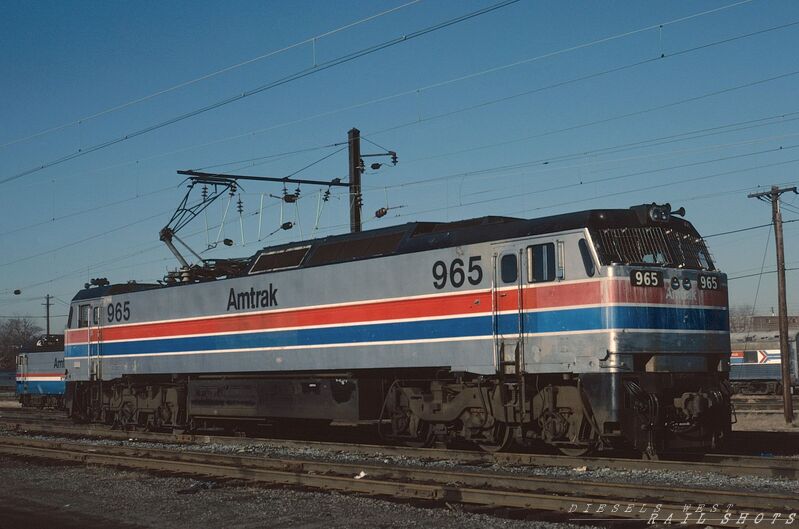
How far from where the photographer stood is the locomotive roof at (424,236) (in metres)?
15.6

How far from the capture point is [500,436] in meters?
16.4

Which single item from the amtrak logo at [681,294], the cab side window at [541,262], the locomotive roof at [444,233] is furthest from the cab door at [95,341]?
the amtrak logo at [681,294]

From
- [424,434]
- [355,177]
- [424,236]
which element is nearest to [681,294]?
[424,236]

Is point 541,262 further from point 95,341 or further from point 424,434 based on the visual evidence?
→ point 95,341

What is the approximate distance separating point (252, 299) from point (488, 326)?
767 centimetres

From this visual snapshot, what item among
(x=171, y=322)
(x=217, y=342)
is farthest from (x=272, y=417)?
(x=171, y=322)

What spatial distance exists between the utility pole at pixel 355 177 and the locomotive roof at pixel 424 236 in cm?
454

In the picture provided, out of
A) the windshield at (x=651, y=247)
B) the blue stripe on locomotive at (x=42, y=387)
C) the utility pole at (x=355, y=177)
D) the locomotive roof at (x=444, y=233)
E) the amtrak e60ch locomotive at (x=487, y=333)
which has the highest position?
the utility pole at (x=355, y=177)

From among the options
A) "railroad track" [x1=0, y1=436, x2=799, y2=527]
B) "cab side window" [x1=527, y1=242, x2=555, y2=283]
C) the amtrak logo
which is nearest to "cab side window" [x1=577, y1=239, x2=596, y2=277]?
"cab side window" [x1=527, y1=242, x2=555, y2=283]

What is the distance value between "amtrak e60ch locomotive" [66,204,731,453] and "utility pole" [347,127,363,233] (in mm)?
4699

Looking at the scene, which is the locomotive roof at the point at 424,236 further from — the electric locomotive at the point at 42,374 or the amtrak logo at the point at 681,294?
the electric locomotive at the point at 42,374


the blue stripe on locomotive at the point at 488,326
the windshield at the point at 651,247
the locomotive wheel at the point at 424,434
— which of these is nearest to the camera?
the blue stripe on locomotive at the point at 488,326

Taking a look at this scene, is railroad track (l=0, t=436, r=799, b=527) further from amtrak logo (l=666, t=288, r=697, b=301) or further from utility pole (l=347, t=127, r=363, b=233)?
utility pole (l=347, t=127, r=363, b=233)

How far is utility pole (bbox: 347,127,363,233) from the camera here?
1072 inches
